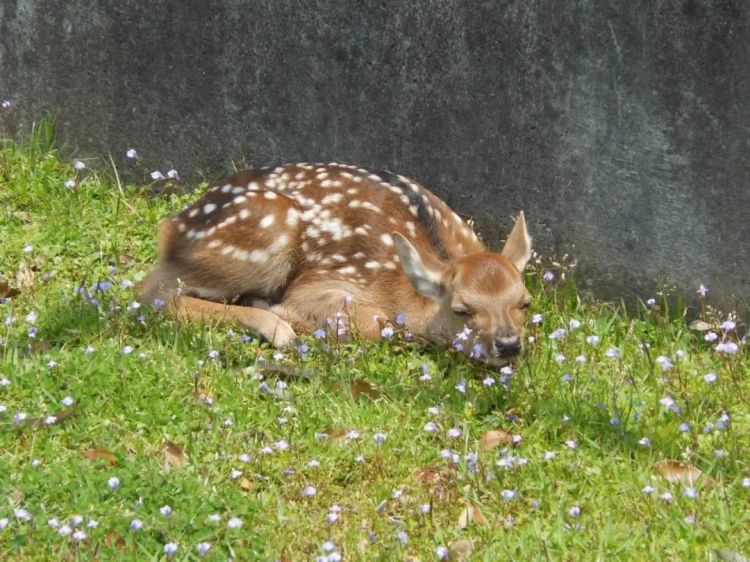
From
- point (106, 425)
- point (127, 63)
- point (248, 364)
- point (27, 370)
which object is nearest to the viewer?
point (106, 425)

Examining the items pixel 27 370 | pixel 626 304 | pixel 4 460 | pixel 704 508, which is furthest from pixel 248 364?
pixel 704 508

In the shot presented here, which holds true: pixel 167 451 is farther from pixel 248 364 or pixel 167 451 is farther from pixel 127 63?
pixel 127 63

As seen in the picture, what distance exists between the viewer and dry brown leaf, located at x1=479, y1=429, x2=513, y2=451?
5.37 metres

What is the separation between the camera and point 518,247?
6.59 meters

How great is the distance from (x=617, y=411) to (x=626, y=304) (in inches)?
55.1

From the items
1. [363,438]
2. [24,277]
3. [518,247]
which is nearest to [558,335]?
[518,247]

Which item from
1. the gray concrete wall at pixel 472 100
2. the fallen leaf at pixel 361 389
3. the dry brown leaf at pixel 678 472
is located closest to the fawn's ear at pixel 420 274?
the gray concrete wall at pixel 472 100

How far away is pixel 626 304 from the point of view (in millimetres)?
6711

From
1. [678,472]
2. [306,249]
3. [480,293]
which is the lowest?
[306,249]

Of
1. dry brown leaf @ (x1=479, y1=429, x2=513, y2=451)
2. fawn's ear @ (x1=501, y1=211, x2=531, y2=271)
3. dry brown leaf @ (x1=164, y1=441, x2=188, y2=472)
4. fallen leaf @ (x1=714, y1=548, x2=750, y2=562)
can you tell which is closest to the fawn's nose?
fawn's ear @ (x1=501, y1=211, x2=531, y2=271)

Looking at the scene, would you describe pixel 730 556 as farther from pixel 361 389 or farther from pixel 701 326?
pixel 701 326

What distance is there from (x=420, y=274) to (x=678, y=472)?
1.99m

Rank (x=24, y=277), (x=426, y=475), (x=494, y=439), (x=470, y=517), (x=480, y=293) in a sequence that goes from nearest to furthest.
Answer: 1. (x=470, y=517)
2. (x=426, y=475)
3. (x=494, y=439)
4. (x=480, y=293)
5. (x=24, y=277)

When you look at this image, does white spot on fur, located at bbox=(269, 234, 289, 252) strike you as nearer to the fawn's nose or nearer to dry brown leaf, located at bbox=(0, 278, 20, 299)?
dry brown leaf, located at bbox=(0, 278, 20, 299)
